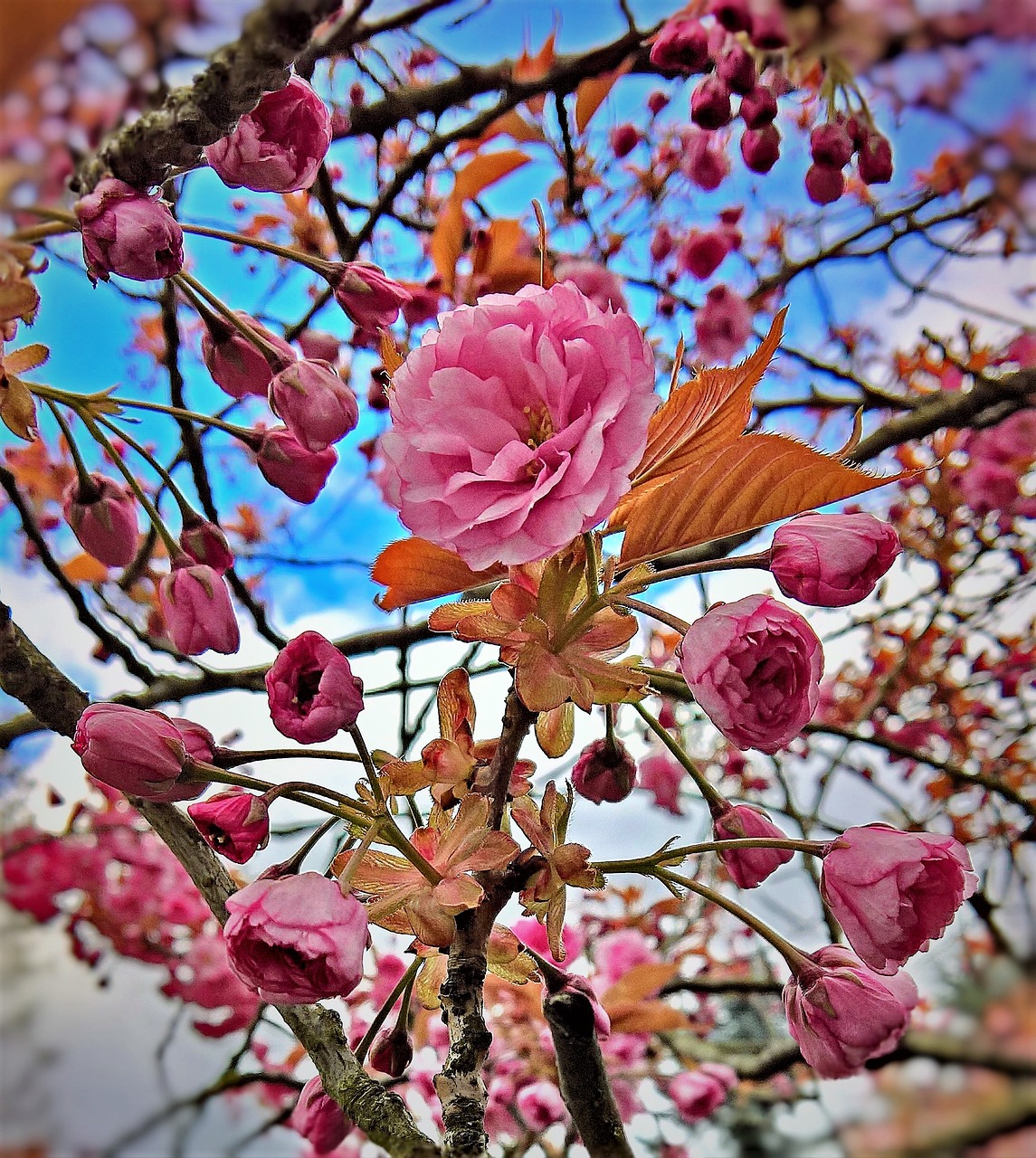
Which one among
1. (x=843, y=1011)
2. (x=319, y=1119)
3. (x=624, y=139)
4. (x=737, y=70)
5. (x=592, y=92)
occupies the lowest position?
(x=319, y=1119)

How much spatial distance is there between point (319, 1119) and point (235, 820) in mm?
160

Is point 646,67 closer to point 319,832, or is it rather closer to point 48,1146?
point 319,832

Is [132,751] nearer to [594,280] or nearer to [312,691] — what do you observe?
[312,691]

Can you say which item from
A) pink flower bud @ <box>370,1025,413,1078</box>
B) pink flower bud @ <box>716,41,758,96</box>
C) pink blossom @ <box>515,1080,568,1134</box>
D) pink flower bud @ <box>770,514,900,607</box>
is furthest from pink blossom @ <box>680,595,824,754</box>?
pink blossom @ <box>515,1080,568,1134</box>

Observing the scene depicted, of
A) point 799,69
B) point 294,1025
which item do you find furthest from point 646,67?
point 294,1025

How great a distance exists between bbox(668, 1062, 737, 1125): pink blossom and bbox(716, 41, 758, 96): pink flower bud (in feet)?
2.70

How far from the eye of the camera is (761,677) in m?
0.25

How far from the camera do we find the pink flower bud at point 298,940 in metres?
0.25

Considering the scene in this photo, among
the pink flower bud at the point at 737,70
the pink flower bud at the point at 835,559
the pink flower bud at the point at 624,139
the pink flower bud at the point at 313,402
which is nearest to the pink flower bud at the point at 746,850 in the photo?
the pink flower bud at the point at 835,559

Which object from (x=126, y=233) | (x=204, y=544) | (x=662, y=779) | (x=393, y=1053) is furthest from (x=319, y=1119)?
(x=662, y=779)

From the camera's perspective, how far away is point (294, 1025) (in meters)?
0.35

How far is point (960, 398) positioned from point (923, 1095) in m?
0.64

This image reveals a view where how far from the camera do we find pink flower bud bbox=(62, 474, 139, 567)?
0.43m

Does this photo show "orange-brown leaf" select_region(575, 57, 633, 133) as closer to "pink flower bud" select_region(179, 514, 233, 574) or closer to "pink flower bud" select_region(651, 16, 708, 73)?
"pink flower bud" select_region(651, 16, 708, 73)
